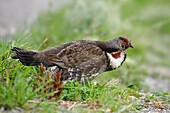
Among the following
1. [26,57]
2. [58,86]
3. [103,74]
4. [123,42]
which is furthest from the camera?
[103,74]

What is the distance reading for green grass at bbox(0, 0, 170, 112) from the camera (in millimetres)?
6250

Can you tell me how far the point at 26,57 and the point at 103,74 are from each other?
400 cm

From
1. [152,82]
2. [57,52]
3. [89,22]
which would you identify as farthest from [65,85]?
[89,22]

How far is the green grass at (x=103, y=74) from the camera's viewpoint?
6.25m

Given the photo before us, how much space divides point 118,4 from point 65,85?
29.4 ft

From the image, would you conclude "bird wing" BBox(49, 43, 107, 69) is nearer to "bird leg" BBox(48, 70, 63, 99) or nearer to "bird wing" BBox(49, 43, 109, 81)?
"bird wing" BBox(49, 43, 109, 81)

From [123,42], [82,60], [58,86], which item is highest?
[123,42]

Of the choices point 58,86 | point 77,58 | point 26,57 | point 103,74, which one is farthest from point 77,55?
point 103,74

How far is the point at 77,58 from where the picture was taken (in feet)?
24.0

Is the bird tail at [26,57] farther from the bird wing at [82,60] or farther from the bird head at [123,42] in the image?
the bird head at [123,42]

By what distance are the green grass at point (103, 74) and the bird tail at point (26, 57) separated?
0.10 metres

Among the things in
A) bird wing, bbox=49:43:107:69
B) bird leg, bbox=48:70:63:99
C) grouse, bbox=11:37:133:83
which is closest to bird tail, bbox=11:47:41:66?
grouse, bbox=11:37:133:83

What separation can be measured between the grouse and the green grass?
0.14 metres

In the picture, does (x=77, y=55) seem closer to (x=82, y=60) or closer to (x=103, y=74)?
(x=82, y=60)
